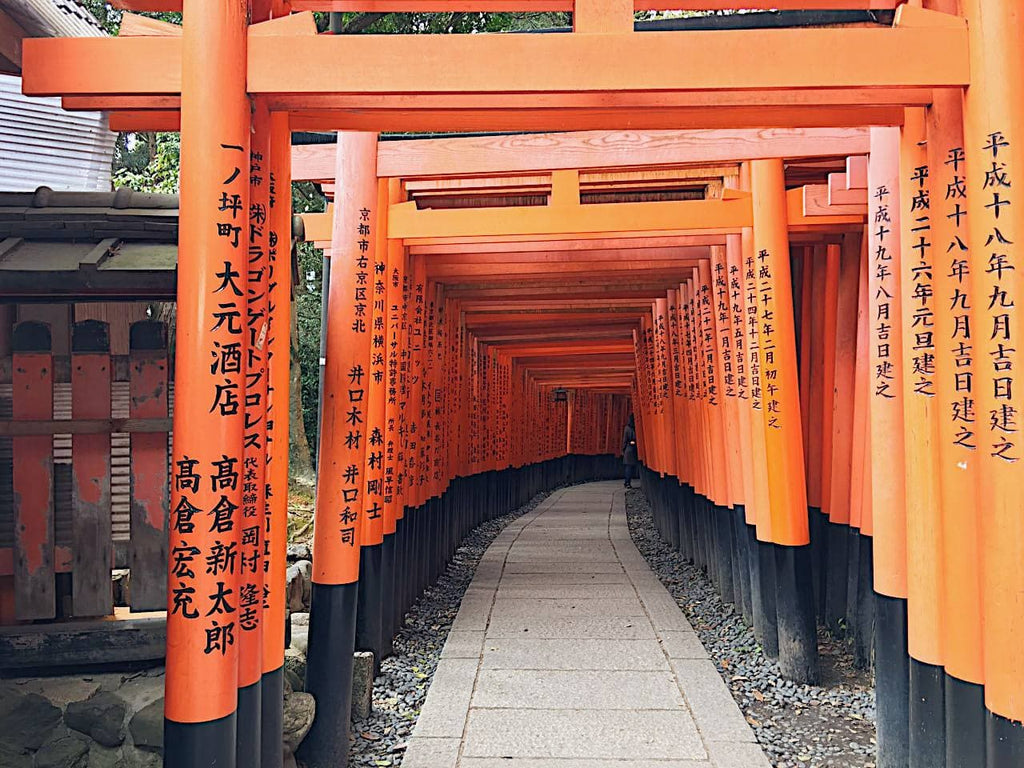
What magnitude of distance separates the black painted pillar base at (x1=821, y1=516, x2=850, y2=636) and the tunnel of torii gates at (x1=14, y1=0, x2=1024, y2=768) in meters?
0.02

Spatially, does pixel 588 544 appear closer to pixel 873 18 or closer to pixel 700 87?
pixel 873 18

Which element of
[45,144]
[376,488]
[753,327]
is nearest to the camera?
[753,327]

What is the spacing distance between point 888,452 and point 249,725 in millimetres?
3053

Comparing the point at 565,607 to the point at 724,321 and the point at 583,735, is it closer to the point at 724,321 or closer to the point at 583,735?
the point at 724,321

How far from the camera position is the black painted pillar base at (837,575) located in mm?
7652

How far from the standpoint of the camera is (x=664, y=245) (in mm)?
8039

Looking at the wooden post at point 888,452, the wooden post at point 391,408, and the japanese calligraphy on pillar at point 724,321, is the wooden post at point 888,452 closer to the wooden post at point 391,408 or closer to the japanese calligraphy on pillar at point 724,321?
the japanese calligraphy on pillar at point 724,321

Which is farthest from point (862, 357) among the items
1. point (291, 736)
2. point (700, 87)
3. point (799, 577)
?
point (291, 736)

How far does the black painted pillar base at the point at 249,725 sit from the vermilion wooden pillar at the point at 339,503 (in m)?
1.36

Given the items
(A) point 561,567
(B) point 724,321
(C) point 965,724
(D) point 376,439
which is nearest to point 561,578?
(A) point 561,567

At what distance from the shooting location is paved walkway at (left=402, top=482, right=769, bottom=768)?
510 centimetres

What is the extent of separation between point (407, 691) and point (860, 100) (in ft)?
15.8

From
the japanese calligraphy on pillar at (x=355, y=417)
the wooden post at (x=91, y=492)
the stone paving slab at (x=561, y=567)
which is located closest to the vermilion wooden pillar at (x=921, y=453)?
the japanese calligraphy on pillar at (x=355, y=417)

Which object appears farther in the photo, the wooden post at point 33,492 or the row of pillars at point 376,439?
the row of pillars at point 376,439
